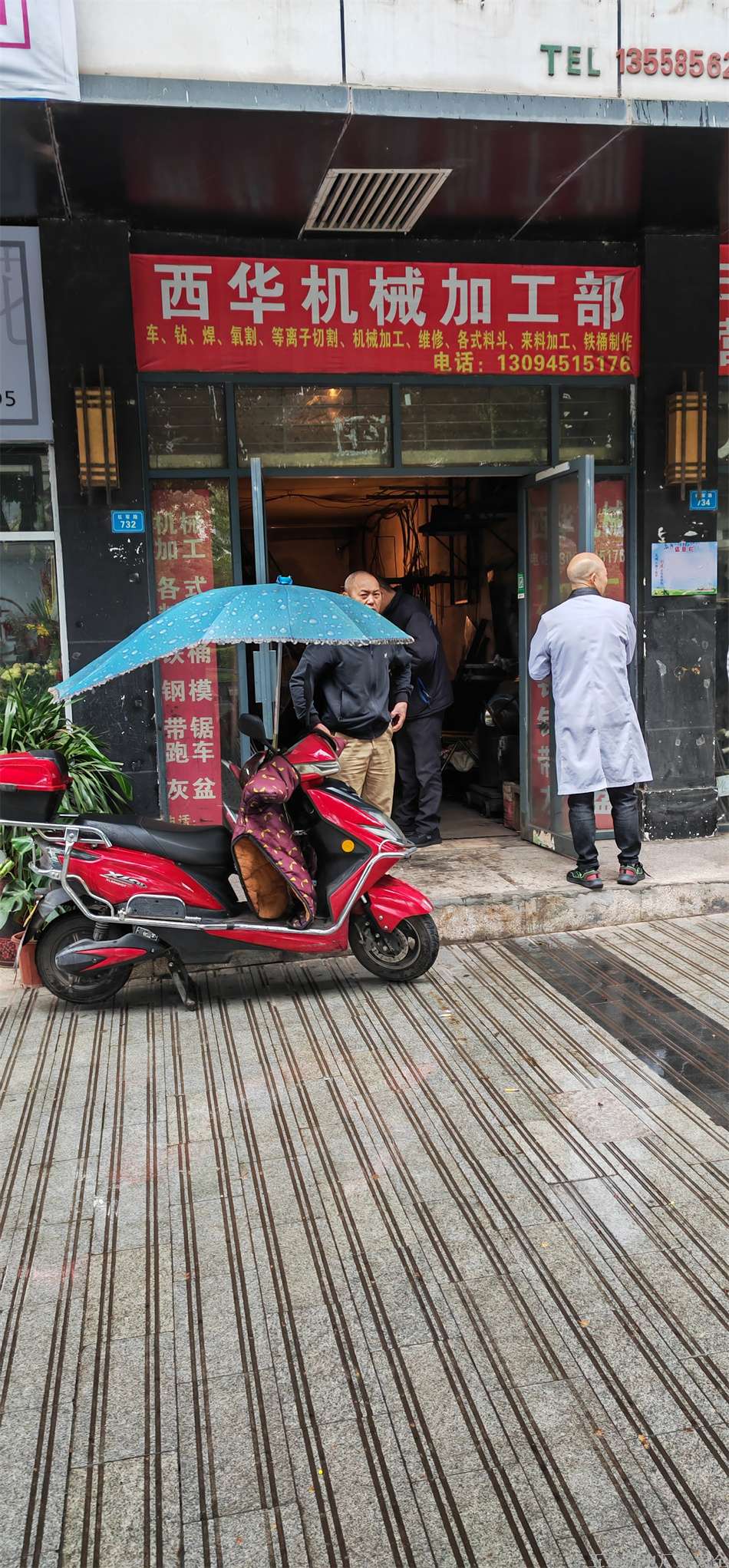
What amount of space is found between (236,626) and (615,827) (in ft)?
9.20

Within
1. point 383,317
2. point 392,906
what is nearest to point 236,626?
point 392,906

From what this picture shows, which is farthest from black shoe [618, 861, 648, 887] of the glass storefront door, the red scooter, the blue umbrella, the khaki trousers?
the blue umbrella

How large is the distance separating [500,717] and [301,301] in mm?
3123

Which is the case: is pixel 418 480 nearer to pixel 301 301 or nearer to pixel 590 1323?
pixel 301 301

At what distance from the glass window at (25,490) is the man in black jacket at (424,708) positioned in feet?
7.73

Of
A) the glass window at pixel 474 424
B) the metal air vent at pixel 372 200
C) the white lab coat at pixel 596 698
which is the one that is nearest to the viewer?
the metal air vent at pixel 372 200

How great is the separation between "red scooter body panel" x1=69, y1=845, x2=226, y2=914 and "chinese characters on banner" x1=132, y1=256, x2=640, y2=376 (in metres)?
3.25

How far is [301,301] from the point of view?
6832mm

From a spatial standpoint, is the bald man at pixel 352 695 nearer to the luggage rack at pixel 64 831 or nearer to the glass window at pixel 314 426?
the glass window at pixel 314 426

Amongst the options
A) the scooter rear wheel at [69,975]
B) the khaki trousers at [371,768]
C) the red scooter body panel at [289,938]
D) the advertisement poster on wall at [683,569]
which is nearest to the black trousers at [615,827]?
the khaki trousers at [371,768]

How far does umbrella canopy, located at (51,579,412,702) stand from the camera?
Result: 453 centimetres

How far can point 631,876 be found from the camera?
641 centimetres

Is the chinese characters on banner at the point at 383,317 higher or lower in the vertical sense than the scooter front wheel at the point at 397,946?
higher

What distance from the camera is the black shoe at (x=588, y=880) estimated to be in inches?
251
